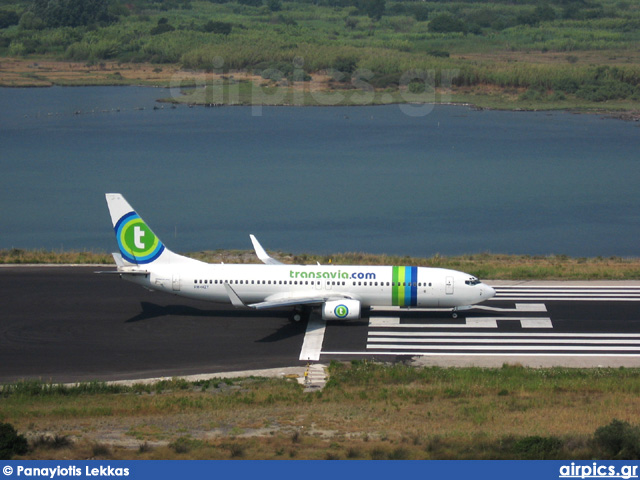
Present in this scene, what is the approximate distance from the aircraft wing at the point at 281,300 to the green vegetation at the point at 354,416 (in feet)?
24.1

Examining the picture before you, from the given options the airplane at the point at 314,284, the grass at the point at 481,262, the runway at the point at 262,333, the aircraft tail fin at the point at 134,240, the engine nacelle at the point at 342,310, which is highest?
the aircraft tail fin at the point at 134,240

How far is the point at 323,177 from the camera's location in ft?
407

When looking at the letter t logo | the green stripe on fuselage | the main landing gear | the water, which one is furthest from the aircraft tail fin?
the water

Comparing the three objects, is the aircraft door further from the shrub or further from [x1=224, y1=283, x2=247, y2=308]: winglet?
the shrub

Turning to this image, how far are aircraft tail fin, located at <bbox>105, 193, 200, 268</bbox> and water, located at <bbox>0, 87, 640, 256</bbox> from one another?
27398mm

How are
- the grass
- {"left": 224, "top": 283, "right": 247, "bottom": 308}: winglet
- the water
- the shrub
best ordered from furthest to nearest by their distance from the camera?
the water, the grass, {"left": 224, "top": 283, "right": 247, "bottom": 308}: winglet, the shrub

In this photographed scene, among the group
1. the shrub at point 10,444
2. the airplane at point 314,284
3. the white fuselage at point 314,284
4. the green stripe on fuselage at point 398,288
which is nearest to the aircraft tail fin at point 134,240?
the airplane at point 314,284

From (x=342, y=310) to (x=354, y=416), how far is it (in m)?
15.0

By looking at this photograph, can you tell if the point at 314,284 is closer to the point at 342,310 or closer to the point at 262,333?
the point at 342,310

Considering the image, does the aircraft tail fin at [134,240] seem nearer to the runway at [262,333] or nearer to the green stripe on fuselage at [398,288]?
the runway at [262,333]

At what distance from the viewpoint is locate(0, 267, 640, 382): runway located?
48594mm

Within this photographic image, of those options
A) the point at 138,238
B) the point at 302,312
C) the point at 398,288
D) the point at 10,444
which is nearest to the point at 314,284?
the point at 302,312

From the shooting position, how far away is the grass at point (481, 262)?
216 feet

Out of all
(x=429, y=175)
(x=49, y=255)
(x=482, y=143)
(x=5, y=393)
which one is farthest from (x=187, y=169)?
(x=5, y=393)
